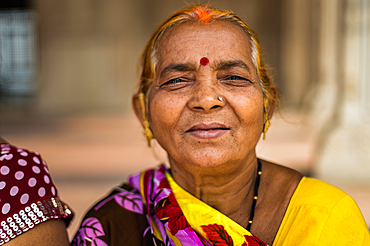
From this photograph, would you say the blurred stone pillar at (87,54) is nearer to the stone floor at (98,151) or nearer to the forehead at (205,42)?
the stone floor at (98,151)

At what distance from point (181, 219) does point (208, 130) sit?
0.37 metres

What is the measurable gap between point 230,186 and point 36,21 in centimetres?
1266

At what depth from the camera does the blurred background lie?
5.34m

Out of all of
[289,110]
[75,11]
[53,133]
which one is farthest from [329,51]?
[75,11]

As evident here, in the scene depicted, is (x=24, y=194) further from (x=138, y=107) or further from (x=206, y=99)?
(x=206, y=99)

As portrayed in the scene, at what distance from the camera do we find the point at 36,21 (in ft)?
40.6

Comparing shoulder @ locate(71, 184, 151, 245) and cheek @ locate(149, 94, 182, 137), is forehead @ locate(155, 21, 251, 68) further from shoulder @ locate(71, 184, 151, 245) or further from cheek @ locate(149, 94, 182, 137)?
shoulder @ locate(71, 184, 151, 245)

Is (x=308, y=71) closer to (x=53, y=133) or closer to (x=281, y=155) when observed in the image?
(x=281, y=155)

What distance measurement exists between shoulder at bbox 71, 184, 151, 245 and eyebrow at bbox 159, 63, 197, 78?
1.96 ft

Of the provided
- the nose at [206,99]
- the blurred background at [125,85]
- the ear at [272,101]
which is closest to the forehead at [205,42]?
the nose at [206,99]

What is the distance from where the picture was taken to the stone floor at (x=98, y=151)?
495 centimetres

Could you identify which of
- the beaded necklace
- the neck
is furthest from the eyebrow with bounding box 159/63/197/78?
the beaded necklace

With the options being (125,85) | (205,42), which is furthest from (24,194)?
(125,85)

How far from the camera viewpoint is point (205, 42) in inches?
56.9
